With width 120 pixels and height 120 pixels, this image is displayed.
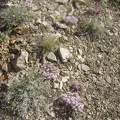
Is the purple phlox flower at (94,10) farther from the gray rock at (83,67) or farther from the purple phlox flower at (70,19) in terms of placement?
the gray rock at (83,67)

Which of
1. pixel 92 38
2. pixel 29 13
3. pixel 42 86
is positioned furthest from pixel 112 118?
pixel 29 13

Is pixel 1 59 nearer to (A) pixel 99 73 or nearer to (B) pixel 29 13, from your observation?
(B) pixel 29 13

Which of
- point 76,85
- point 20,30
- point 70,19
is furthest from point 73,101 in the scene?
point 70,19

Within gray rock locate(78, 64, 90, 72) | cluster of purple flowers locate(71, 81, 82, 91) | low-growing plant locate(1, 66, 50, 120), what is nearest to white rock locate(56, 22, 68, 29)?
gray rock locate(78, 64, 90, 72)

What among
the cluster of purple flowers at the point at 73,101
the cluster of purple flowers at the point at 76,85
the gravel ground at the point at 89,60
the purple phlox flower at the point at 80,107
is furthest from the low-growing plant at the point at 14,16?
the purple phlox flower at the point at 80,107

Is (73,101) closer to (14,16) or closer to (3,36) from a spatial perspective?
(3,36)

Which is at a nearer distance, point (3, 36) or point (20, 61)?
point (20, 61)

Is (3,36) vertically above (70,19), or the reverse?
(70,19)
